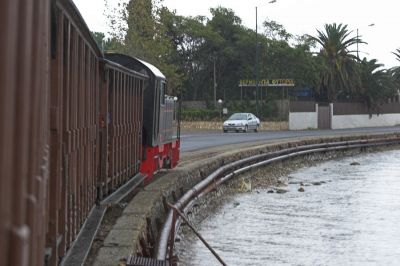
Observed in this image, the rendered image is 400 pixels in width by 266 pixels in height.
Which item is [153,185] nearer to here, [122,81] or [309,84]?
[122,81]

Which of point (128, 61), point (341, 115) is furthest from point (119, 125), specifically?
point (341, 115)

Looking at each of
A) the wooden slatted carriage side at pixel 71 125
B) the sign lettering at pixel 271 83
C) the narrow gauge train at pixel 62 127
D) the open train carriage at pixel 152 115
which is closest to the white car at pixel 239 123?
the sign lettering at pixel 271 83

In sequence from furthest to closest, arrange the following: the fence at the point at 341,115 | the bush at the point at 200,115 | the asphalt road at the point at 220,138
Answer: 1. the bush at the point at 200,115
2. the fence at the point at 341,115
3. the asphalt road at the point at 220,138

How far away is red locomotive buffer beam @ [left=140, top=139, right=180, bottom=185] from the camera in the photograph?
12797mm

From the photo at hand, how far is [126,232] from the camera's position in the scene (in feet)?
24.8

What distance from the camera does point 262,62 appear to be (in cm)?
6034

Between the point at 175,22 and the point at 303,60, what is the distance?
12.7 meters

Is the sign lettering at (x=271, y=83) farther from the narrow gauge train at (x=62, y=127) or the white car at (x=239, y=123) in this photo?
the narrow gauge train at (x=62, y=127)

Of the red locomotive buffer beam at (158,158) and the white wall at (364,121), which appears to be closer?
the red locomotive buffer beam at (158,158)

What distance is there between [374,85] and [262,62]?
13.0 metres

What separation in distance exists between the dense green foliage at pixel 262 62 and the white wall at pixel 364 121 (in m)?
2.12

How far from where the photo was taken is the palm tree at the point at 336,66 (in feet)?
202

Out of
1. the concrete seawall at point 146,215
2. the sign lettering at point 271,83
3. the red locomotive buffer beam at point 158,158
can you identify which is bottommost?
the concrete seawall at point 146,215

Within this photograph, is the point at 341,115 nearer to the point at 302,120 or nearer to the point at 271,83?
the point at 271,83
